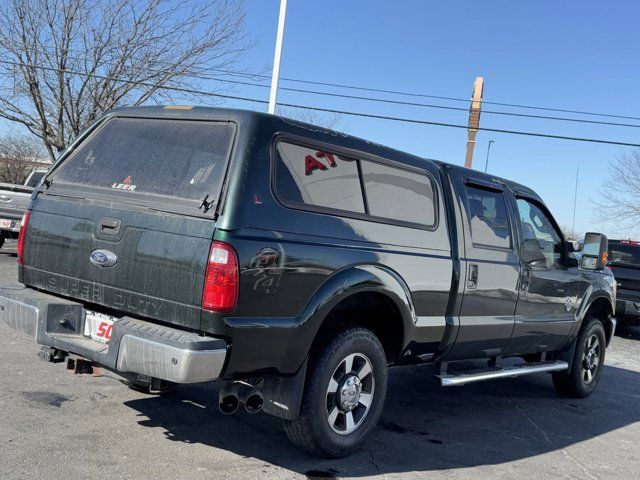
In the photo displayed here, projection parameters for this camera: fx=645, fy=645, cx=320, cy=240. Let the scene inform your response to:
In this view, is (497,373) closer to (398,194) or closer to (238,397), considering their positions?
(398,194)

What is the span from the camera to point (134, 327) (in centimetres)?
342

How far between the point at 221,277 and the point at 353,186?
1.22 meters

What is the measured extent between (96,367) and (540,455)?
314cm

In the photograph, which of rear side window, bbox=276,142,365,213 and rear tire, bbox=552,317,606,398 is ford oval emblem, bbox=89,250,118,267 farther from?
rear tire, bbox=552,317,606,398

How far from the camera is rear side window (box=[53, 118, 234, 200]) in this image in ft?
11.8

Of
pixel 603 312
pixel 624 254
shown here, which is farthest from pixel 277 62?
pixel 603 312

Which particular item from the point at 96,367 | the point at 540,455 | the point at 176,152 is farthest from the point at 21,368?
the point at 540,455

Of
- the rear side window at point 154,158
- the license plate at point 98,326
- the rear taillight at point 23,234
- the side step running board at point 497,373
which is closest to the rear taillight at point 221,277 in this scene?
the rear side window at point 154,158

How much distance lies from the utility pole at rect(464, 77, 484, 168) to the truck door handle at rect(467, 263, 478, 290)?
1557 cm

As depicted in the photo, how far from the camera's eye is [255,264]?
3346mm

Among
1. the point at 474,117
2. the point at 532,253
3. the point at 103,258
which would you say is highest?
the point at 474,117

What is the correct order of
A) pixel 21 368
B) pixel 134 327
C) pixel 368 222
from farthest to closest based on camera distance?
1. pixel 21 368
2. pixel 368 222
3. pixel 134 327

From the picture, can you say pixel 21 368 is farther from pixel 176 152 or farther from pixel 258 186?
pixel 258 186

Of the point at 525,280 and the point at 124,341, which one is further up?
the point at 525,280
